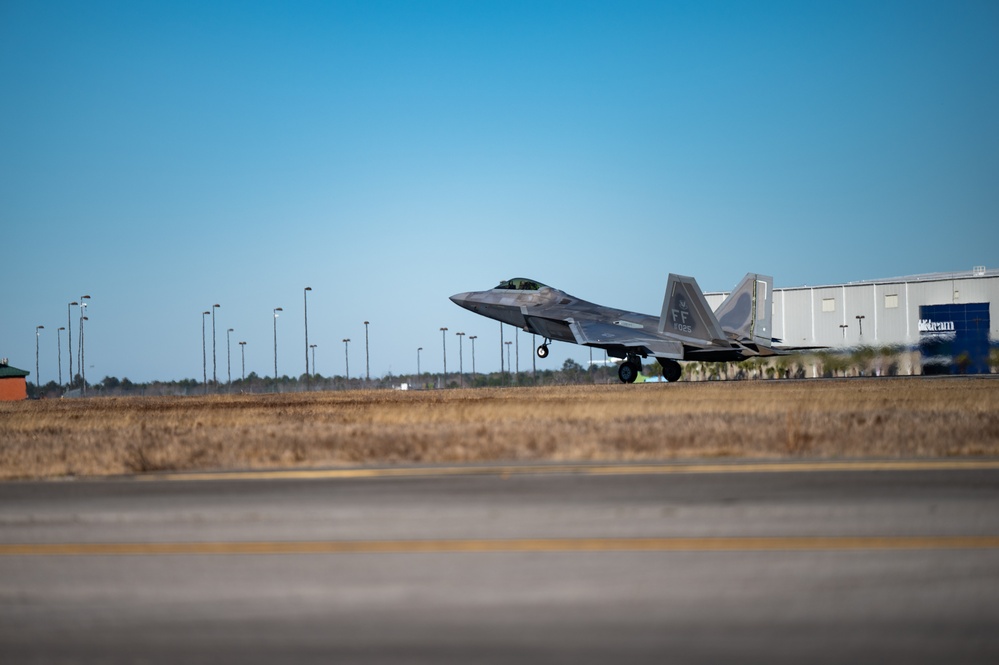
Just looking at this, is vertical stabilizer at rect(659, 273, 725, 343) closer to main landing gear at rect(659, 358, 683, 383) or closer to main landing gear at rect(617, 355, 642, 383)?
main landing gear at rect(617, 355, 642, 383)

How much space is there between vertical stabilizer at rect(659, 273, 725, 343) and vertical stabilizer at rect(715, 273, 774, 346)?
2182 millimetres

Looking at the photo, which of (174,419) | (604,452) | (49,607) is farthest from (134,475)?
(174,419)

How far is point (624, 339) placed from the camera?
53.7m

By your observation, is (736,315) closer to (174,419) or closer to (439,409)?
(439,409)

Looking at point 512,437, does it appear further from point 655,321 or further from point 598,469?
point 655,321

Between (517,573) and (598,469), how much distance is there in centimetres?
713

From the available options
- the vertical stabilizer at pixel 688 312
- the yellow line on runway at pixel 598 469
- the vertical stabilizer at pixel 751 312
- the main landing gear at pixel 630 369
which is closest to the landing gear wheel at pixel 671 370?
the main landing gear at pixel 630 369

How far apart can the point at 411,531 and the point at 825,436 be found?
445 inches

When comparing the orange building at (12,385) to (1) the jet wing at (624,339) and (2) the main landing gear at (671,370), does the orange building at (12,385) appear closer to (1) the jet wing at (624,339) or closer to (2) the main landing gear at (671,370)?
(1) the jet wing at (624,339)

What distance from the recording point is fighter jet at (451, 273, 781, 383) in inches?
1997

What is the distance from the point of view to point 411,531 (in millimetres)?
9375

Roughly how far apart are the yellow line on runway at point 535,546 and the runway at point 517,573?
1.6 inches

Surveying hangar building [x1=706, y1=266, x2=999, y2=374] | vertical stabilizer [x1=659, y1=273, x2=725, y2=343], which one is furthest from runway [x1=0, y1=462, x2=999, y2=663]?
hangar building [x1=706, y1=266, x2=999, y2=374]

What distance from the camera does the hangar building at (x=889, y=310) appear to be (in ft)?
288
